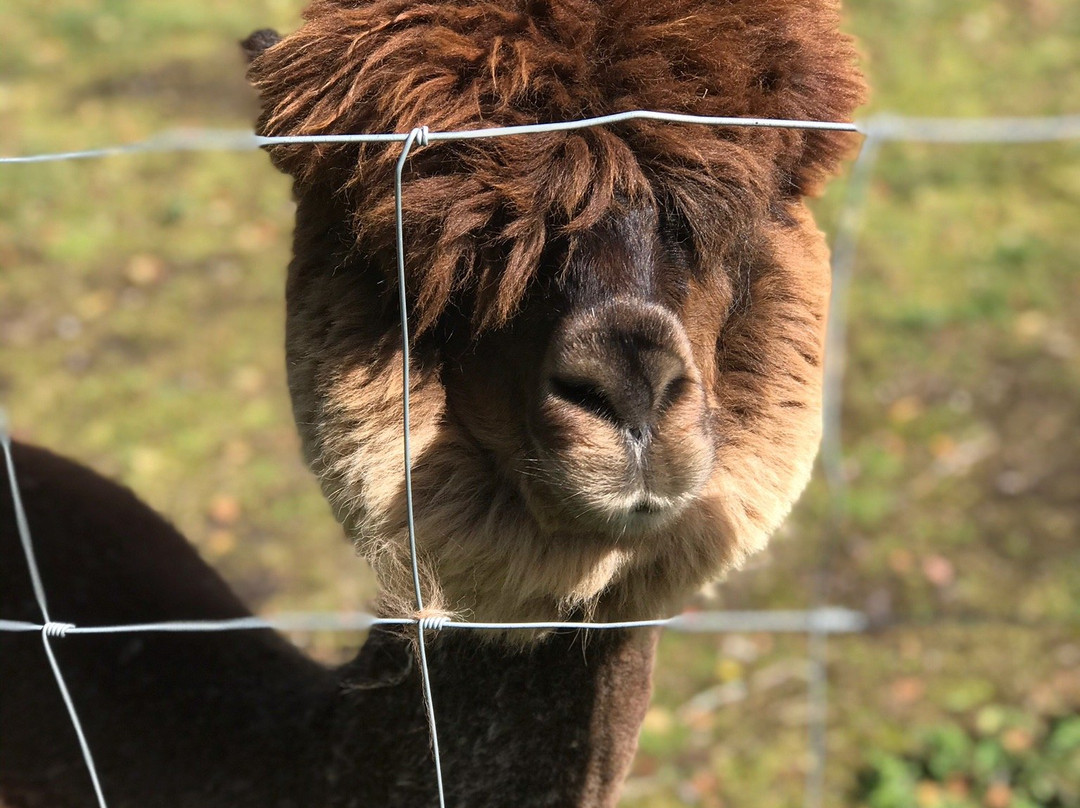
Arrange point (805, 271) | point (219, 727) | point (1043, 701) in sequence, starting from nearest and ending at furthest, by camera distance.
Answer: point (805, 271) → point (219, 727) → point (1043, 701)

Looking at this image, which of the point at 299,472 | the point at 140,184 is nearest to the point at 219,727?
the point at 299,472

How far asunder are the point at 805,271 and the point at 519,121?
2.29 ft

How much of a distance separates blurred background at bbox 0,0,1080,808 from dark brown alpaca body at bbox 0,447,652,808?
0.80 metres

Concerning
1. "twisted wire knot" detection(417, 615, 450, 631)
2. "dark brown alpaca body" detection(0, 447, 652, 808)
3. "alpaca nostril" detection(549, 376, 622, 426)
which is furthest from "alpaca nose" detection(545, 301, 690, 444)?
"dark brown alpaca body" detection(0, 447, 652, 808)

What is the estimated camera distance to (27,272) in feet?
21.8

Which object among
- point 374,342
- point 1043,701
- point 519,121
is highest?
point 519,121

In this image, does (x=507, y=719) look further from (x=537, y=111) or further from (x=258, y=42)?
(x=258, y=42)

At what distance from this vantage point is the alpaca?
1868mm

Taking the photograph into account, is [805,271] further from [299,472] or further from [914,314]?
[914,314]

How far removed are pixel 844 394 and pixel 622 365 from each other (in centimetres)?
417

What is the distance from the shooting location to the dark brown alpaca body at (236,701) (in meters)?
2.33

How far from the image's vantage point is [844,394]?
18.6 feet

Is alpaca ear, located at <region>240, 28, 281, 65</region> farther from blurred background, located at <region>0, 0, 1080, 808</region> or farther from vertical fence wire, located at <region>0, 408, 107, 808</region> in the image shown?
blurred background, located at <region>0, 0, 1080, 808</region>

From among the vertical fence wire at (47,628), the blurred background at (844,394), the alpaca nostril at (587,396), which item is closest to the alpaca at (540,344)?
the alpaca nostril at (587,396)
